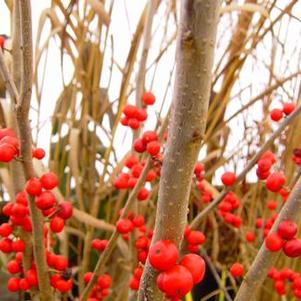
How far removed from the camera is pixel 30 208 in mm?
458

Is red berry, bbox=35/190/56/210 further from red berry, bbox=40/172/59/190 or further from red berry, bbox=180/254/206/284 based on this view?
red berry, bbox=180/254/206/284

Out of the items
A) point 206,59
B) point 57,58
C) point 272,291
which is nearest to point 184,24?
point 206,59

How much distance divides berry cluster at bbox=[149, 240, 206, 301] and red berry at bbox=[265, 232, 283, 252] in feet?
0.38

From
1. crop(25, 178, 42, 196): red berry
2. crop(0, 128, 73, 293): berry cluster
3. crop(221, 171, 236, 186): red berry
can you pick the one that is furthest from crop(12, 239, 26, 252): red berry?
crop(221, 171, 236, 186): red berry

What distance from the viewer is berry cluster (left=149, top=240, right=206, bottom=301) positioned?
0.31m

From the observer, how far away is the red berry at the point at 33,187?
17.4 inches

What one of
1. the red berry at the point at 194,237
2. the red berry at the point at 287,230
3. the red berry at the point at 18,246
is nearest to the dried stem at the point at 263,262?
the red berry at the point at 287,230

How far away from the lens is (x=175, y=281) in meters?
0.32

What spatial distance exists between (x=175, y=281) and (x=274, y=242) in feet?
0.47

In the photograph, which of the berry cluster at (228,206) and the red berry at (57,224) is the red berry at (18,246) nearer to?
the red berry at (57,224)

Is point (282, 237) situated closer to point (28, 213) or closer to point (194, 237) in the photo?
point (194, 237)

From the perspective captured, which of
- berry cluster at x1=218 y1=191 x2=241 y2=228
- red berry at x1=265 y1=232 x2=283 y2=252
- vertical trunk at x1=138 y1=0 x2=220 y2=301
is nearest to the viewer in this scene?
vertical trunk at x1=138 y1=0 x2=220 y2=301

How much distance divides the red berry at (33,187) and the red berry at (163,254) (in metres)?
0.16

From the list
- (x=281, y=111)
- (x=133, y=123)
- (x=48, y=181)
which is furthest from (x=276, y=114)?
(x=48, y=181)
